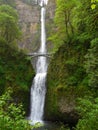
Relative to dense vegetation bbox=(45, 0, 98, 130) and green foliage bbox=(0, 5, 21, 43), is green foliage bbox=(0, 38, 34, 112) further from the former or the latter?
green foliage bbox=(0, 5, 21, 43)

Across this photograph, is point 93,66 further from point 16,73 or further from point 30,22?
point 30,22

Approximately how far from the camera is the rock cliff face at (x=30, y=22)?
2034 inches

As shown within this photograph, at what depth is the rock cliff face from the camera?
169ft

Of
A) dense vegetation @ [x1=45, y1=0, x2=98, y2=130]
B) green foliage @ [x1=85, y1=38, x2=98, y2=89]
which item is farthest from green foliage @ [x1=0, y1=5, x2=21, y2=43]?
green foliage @ [x1=85, y1=38, x2=98, y2=89]

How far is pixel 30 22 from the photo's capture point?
→ 56656mm

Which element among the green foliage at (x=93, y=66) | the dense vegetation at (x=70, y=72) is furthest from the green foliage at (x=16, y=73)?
the green foliage at (x=93, y=66)

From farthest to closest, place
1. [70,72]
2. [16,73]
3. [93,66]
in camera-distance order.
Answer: [16,73] < [70,72] < [93,66]

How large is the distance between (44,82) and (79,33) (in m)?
6.02

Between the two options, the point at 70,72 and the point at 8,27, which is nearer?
the point at 70,72

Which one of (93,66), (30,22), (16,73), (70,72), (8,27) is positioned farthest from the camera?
(30,22)

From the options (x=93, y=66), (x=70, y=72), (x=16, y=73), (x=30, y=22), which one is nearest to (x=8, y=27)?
(x=16, y=73)

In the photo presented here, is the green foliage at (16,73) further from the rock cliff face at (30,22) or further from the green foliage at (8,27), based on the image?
the rock cliff face at (30,22)

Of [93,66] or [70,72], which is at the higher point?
[93,66]

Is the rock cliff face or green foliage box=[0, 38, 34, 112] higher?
the rock cliff face
